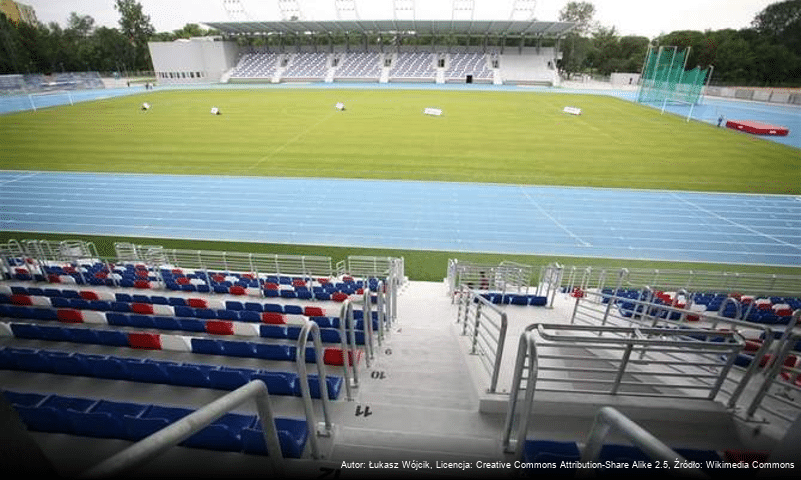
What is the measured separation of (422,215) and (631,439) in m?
15.5

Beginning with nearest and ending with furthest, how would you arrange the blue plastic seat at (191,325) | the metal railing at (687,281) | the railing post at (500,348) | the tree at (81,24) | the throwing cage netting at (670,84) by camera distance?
the railing post at (500,348), the blue plastic seat at (191,325), the metal railing at (687,281), the throwing cage netting at (670,84), the tree at (81,24)

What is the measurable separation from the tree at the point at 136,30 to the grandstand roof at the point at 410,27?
97.5 ft

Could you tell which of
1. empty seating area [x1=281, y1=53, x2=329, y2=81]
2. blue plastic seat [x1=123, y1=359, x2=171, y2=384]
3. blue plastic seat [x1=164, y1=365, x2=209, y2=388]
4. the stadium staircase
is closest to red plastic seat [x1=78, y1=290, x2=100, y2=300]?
the stadium staircase

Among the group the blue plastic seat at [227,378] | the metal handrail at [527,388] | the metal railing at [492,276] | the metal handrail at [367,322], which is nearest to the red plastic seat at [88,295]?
the blue plastic seat at [227,378]

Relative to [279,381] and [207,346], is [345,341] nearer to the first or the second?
[279,381]

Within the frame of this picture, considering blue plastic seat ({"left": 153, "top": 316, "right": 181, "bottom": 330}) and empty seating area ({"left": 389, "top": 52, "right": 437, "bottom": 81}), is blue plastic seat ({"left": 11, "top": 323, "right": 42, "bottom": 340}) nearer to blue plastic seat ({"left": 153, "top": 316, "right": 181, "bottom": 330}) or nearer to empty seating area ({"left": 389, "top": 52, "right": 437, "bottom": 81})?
blue plastic seat ({"left": 153, "top": 316, "right": 181, "bottom": 330})

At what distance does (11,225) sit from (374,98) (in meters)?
40.5

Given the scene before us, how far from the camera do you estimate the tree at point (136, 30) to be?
89.1m

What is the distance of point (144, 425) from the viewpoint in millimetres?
3432

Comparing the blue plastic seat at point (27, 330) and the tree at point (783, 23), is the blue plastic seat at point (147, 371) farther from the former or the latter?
the tree at point (783, 23)

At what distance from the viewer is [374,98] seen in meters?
49.7

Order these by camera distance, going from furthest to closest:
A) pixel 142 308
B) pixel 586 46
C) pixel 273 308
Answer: pixel 586 46
pixel 273 308
pixel 142 308

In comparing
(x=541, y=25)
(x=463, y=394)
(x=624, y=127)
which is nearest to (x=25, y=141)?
(x=463, y=394)

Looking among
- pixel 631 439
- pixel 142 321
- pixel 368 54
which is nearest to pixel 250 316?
pixel 142 321
